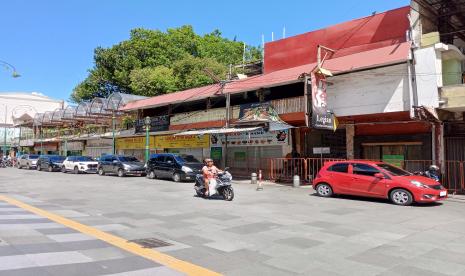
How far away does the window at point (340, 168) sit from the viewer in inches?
600

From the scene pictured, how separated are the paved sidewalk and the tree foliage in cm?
3344

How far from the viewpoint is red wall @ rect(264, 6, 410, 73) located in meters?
19.7

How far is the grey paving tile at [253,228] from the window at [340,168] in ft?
20.4

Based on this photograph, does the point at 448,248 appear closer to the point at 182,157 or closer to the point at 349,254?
the point at 349,254

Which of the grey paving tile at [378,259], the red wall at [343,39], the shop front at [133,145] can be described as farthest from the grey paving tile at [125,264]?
the shop front at [133,145]

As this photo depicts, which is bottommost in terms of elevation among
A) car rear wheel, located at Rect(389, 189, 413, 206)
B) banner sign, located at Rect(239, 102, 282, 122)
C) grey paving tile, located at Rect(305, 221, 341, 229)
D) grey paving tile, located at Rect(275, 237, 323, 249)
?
grey paving tile, located at Rect(275, 237, 323, 249)

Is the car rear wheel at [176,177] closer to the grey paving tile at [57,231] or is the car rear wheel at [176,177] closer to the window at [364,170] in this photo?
the window at [364,170]

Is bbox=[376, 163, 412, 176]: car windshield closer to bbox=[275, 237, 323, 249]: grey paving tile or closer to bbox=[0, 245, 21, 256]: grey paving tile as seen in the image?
bbox=[275, 237, 323, 249]: grey paving tile

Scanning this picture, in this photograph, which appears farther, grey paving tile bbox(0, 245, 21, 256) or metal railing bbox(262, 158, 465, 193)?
metal railing bbox(262, 158, 465, 193)

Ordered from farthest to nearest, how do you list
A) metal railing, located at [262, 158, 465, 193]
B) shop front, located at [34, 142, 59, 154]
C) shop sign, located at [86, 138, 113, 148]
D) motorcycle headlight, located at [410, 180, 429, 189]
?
shop front, located at [34, 142, 59, 154], shop sign, located at [86, 138, 113, 148], metal railing, located at [262, 158, 465, 193], motorcycle headlight, located at [410, 180, 429, 189]

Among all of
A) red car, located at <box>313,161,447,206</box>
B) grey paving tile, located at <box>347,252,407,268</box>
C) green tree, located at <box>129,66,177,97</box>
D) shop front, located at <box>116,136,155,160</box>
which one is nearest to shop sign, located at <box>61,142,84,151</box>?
shop front, located at <box>116,136,155,160</box>

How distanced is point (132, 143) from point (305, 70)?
21061 millimetres

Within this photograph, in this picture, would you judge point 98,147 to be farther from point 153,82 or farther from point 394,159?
point 394,159

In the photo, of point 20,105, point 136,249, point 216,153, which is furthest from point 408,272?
point 20,105
